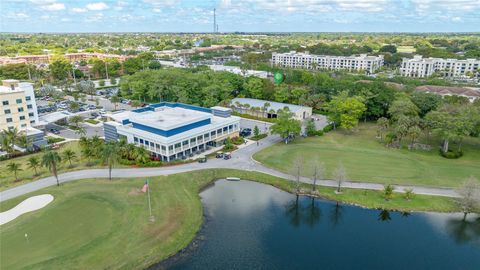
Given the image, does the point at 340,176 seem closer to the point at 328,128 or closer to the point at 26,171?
the point at 328,128

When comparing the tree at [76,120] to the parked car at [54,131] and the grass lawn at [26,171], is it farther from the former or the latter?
the grass lawn at [26,171]

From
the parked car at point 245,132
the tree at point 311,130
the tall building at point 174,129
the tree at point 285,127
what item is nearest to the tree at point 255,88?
the parked car at point 245,132

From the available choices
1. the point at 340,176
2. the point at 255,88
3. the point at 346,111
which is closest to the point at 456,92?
the point at 346,111

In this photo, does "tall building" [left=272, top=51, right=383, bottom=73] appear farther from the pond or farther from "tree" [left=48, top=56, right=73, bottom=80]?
the pond

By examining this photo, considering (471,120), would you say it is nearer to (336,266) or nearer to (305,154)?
(305,154)

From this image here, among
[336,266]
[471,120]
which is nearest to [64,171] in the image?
[336,266]

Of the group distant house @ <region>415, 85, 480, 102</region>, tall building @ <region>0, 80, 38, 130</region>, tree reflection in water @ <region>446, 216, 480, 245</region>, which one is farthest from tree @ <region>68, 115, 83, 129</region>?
distant house @ <region>415, 85, 480, 102</region>
